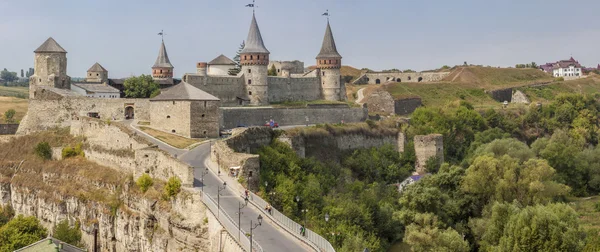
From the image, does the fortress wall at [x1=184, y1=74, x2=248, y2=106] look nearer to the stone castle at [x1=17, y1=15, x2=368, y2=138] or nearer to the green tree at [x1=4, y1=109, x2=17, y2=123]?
the stone castle at [x1=17, y1=15, x2=368, y2=138]

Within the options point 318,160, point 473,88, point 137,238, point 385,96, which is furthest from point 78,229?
point 473,88

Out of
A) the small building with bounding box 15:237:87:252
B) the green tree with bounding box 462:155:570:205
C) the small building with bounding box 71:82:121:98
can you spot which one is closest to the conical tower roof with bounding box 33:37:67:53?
the small building with bounding box 71:82:121:98

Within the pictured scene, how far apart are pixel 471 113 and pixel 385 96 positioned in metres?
10.1

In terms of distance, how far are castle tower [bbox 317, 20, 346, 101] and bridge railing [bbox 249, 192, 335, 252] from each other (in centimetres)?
4376

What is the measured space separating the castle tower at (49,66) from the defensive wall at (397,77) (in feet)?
160

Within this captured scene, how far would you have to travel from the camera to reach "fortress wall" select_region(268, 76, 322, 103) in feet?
256

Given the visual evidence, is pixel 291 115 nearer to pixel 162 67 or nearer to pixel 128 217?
pixel 162 67

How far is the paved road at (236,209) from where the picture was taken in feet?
105

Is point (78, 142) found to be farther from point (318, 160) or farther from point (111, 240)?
point (318, 160)

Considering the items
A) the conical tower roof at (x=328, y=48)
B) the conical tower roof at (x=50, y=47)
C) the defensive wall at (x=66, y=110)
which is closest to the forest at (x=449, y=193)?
the conical tower roof at (x=328, y=48)

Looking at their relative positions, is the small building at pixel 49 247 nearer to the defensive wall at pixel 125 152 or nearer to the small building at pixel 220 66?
the defensive wall at pixel 125 152

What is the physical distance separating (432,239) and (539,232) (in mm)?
6009


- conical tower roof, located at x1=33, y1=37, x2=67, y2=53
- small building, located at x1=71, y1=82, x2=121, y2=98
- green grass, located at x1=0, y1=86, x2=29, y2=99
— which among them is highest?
conical tower roof, located at x1=33, y1=37, x2=67, y2=53

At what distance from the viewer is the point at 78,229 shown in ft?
166
